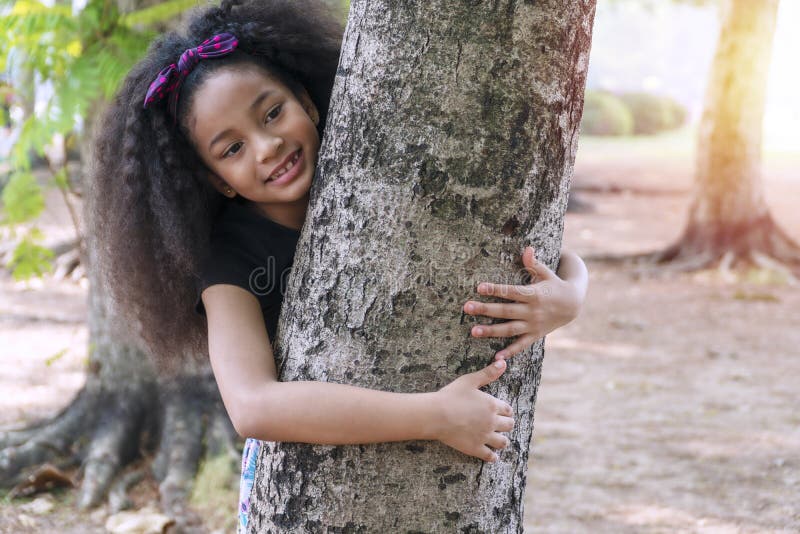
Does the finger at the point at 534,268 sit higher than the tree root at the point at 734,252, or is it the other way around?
the finger at the point at 534,268

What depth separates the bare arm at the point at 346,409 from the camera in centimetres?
146

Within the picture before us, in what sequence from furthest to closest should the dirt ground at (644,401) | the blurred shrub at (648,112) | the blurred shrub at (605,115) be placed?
the blurred shrub at (648,112) → the blurred shrub at (605,115) → the dirt ground at (644,401)

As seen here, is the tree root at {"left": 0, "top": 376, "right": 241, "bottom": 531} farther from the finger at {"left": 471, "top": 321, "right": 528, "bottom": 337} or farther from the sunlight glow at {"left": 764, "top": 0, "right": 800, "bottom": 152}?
the sunlight glow at {"left": 764, "top": 0, "right": 800, "bottom": 152}

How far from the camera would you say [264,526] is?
162 cm

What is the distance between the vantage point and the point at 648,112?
2534 centimetres

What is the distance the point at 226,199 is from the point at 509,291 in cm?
81

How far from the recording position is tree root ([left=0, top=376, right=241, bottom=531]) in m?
4.10

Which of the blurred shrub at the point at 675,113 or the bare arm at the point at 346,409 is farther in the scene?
the blurred shrub at the point at 675,113

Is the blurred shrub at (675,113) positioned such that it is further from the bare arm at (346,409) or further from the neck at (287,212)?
the bare arm at (346,409)

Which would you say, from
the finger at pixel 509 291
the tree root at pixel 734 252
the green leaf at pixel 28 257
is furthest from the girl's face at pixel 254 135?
the tree root at pixel 734 252

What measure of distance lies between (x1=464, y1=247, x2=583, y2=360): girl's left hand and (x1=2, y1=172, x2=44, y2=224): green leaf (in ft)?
9.96

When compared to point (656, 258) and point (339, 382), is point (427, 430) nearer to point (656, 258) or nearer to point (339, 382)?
point (339, 382)

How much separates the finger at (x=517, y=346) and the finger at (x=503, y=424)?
111 mm

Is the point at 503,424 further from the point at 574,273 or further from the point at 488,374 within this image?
the point at 574,273
